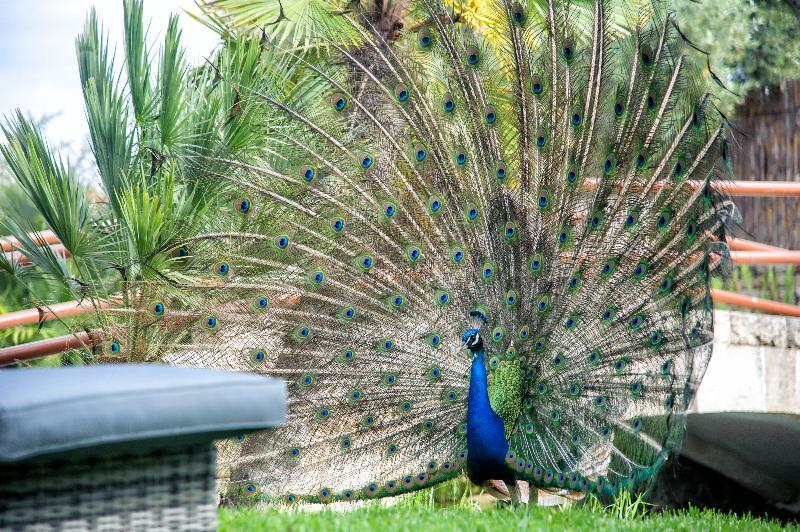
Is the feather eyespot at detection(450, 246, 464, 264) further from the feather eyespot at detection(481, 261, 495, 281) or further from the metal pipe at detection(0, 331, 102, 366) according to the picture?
the metal pipe at detection(0, 331, 102, 366)

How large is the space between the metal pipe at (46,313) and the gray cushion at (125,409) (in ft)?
6.44

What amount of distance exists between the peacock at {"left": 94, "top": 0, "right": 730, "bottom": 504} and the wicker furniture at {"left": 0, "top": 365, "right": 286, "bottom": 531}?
2.04m

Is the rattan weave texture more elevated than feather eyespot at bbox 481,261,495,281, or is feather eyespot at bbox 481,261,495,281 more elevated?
feather eyespot at bbox 481,261,495,281

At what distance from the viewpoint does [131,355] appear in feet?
12.1

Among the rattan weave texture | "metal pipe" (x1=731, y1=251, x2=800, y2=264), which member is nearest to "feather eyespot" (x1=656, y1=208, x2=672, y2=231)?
"metal pipe" (x1=731, y1=251, x2=800, y2=264)

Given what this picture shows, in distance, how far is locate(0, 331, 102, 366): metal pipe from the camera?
3.64m

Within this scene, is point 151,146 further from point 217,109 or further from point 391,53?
point 391,53

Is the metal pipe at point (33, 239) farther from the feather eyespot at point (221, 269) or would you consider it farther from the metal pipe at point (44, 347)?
the feather eyespot at point (221, 269)

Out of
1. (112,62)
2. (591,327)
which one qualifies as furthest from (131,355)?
(591,327)

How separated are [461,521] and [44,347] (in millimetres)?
1942

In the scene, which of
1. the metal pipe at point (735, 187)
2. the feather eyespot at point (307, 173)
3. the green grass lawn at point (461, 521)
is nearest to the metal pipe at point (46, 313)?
the feather eyespot at point (307, 173)

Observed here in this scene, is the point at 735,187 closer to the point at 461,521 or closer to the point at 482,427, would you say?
the point at 482,427

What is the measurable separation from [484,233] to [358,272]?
1.96ft

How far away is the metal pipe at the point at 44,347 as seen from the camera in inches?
143
